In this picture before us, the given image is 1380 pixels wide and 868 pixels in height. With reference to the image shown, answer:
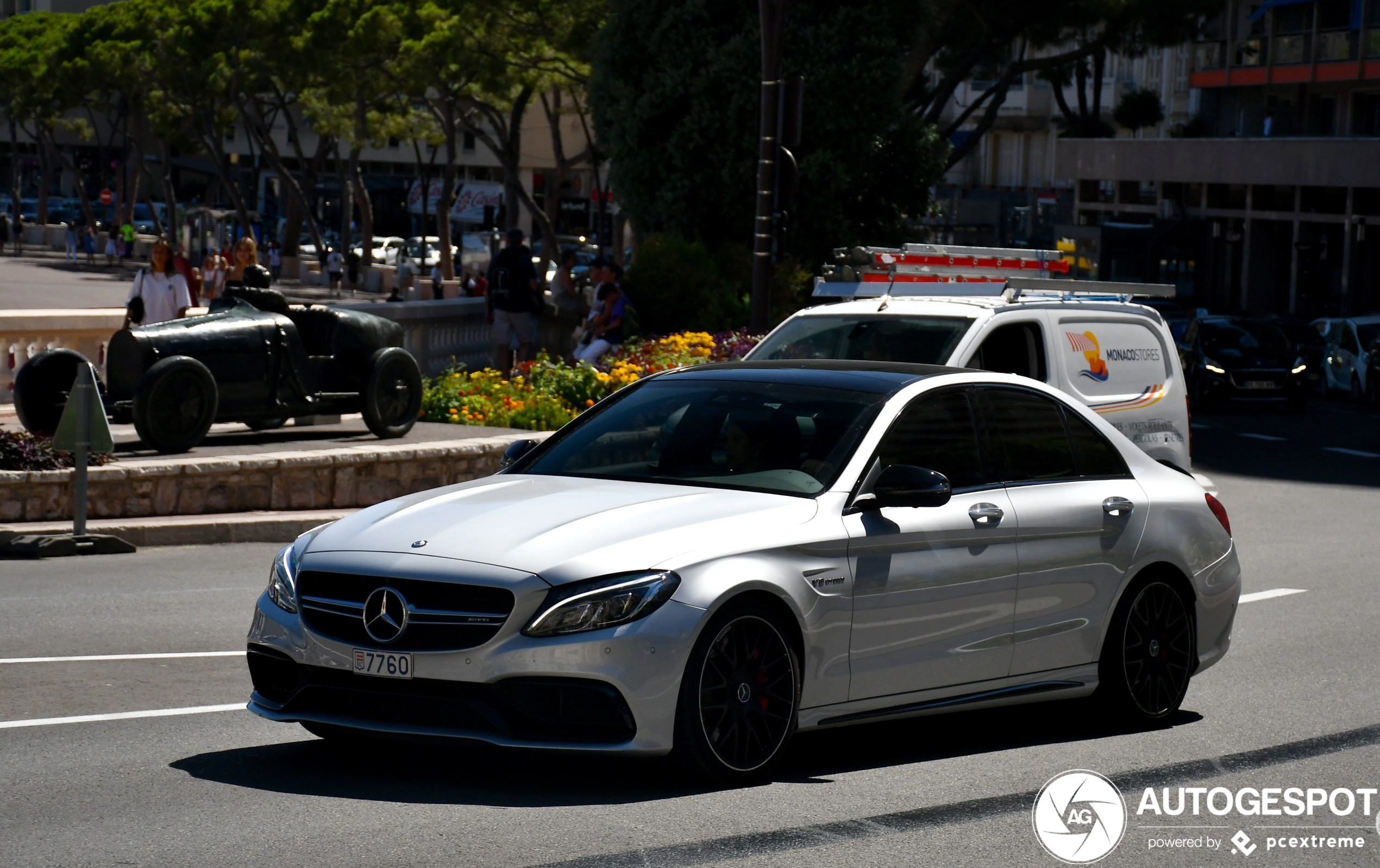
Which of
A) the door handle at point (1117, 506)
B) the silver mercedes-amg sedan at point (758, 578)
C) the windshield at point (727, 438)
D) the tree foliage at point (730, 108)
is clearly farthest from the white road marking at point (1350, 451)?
the windshield at point (727, 438)

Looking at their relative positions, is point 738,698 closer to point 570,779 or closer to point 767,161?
point 570,779

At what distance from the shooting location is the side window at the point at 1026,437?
756 centimetres

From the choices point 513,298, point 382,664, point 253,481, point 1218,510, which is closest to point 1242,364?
point 513,298

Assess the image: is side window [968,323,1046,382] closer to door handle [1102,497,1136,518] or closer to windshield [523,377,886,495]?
door handle [1102,497,1136,518]

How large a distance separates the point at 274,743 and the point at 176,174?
12551 centimetres

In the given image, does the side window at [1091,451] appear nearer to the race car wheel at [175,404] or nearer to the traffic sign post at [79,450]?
the traffic sign post at [79,450]

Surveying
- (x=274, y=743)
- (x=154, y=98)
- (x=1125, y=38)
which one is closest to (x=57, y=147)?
(x=154, y=98)

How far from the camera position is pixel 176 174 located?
127 metres

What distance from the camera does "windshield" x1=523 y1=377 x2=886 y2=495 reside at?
22.8 ft

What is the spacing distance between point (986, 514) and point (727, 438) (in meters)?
1.00

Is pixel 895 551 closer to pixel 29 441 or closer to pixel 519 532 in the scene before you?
pixel 519 532

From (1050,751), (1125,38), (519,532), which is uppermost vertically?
(1125,38)

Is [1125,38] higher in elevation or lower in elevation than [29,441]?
higher

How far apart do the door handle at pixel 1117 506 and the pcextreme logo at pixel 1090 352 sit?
5125 millimetres
